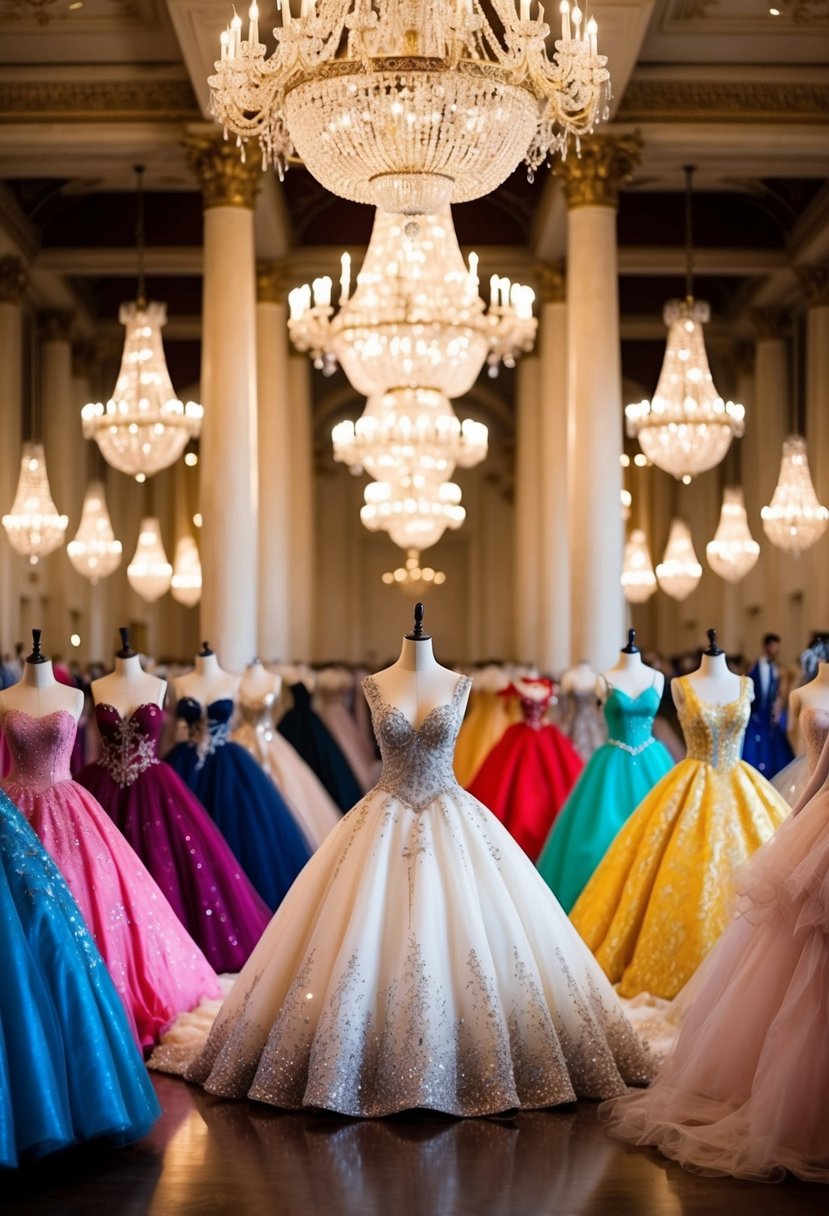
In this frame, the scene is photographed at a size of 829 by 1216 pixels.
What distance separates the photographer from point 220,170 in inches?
512

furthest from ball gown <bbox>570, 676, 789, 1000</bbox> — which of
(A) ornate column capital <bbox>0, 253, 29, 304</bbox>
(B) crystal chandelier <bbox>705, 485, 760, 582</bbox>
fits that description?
→ (A) ornate column capital <bbox>0, 253, 29, 304</bbox>

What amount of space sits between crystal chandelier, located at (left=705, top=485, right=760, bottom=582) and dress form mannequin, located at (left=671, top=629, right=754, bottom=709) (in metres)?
7.40

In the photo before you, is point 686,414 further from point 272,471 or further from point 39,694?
point 39,694

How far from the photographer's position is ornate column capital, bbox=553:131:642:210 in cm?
1316

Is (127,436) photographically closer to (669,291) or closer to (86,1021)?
(86,1021)

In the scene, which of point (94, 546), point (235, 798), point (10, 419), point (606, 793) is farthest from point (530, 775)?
point (10, 419)

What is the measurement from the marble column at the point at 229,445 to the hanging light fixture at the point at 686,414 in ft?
9.16

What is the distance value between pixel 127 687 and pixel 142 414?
521 cm

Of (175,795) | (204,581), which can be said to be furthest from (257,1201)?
(204,581)

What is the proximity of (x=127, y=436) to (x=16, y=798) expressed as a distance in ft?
20.9

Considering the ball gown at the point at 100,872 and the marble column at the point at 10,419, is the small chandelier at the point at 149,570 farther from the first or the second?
the ball gown at the point at 100,872

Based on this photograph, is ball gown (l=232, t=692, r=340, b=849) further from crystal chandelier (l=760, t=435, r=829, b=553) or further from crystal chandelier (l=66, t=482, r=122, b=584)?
crystal chandelier (l=760, t=435, r=829, b=553)

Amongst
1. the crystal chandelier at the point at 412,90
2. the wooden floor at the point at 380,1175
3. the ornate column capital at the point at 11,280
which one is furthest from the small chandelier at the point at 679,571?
the wooden floor at the point at 380,1175

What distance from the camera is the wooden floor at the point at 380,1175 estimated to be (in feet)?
14.1
